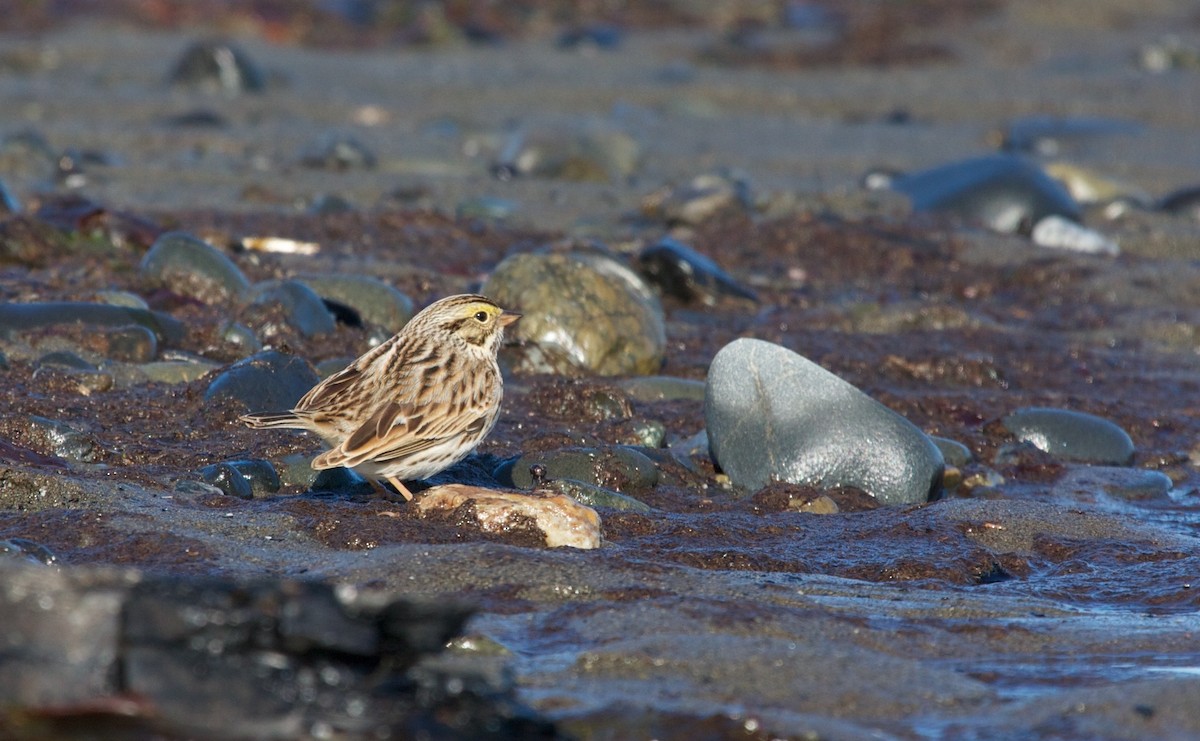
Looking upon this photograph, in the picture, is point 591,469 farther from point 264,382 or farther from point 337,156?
point 337,156

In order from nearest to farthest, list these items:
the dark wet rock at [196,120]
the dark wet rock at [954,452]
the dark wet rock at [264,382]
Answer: the dark wet rock at [264,382]
the dark wet rock at [954,452]
the dark wet rock at [196,120]

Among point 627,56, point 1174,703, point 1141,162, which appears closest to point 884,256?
point 1141,162

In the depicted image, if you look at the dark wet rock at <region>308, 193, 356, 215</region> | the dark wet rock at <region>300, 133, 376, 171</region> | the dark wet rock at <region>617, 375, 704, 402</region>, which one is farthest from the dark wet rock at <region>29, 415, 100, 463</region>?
the dark wet rock at <region>300, 133, 376, 171</region>

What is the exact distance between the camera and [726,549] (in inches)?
209

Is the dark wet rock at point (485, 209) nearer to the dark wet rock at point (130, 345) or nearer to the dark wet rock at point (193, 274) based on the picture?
the dark wet rock at point (193, 274)

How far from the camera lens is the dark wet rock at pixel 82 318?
7.48 metres

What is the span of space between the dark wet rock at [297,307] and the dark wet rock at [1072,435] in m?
3.49

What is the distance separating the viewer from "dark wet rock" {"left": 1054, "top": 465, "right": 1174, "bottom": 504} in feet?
22.5

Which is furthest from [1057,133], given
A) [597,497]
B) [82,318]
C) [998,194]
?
[597,497]

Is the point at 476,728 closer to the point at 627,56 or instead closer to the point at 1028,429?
the point at 1028,429

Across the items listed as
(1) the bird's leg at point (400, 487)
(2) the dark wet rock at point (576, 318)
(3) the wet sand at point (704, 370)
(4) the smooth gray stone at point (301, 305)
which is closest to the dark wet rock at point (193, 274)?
(3) the wet sand at point (704, 370)

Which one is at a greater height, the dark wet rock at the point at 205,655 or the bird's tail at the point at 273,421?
the dark wet rock at the point at 205,655

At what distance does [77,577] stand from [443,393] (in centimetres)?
275

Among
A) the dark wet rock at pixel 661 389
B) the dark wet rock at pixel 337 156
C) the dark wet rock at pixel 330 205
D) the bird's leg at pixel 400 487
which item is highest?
the bird's leg at pixel 400 487
